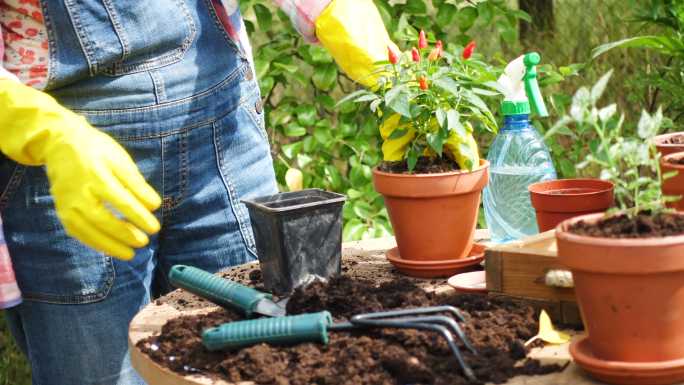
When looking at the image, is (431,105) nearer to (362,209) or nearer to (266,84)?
(362,209)

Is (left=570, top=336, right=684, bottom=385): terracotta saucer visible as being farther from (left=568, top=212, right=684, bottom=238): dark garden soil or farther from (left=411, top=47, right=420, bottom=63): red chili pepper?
(left=411, top=47, right=420, bottom=63): red chili pepper

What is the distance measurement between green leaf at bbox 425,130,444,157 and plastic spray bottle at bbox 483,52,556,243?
206 mm

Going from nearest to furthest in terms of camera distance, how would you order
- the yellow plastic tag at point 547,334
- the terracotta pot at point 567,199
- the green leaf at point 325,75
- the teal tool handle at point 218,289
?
the yellow plastic tag at point 547,334, the teal tool handle at point 218,289, the terracotta pot at point 567,199, the green leaf at point 325,75

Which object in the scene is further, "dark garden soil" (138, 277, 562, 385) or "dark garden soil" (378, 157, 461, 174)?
"dark garden soil" (378, 157, 461, 174)

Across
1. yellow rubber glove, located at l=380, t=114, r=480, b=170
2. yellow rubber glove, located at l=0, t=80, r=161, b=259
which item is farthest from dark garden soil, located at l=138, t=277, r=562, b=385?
yellow rubber glove, located at l=380, t=114, r=480, b=170

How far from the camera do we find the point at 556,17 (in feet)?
12.5

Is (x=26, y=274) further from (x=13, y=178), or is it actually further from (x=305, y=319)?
(x=305, y=319)

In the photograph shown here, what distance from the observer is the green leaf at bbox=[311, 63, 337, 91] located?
2873 mm

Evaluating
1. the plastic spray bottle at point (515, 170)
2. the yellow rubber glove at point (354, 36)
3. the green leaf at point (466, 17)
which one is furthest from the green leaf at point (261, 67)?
the plastic spray bottle at point (515, 170)

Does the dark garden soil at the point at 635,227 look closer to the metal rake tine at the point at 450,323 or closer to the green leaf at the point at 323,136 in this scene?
the metal rake tine at the point at 450,323

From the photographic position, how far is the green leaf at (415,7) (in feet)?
9.70

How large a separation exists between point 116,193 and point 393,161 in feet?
1.51

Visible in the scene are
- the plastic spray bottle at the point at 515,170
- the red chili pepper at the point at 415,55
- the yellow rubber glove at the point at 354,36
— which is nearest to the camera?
the red chili pepper at the point at 415,55

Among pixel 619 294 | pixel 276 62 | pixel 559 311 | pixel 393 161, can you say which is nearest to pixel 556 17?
pixel 276 62
